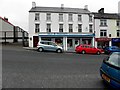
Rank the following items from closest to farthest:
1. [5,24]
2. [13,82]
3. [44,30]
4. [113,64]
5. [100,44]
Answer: [113,64] → [13,82] → [44,30] → [100,44] → [5,24]

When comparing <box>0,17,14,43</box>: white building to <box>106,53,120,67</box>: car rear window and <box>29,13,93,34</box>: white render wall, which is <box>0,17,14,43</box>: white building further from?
<box>106,53,120,67</box>: car rear window

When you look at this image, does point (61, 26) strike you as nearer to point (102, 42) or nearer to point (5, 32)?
point (102, 42)

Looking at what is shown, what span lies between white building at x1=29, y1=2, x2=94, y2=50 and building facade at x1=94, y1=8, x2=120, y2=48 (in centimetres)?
124

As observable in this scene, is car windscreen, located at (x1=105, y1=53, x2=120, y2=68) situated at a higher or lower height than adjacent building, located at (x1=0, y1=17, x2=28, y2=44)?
lower

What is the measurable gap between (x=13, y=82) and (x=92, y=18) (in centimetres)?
2830

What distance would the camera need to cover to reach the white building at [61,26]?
30.7 meters

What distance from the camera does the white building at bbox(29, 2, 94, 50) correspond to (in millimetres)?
30672

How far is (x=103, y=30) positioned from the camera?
3309 cm

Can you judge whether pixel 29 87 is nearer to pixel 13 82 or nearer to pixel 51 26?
pixel 13 82

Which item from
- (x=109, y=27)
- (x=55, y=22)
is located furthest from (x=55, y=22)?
(x=109, y=27)

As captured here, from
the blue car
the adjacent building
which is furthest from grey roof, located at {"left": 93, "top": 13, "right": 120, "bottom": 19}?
the blue car

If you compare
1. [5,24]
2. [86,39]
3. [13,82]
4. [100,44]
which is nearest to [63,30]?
[86,39]

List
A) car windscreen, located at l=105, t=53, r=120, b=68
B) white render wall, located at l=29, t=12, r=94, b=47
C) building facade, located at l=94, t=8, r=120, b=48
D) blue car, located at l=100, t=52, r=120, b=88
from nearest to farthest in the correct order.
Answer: blue car, located at l=100, t=52, r=120, b=88
car windscreen, located at l=105, t=53, r=120, b=68
white render wall, located at l=29, t=12, r=94, b=47
building facade, located at l=94, t=8, r=120, b=48

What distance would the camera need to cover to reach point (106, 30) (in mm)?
33125
